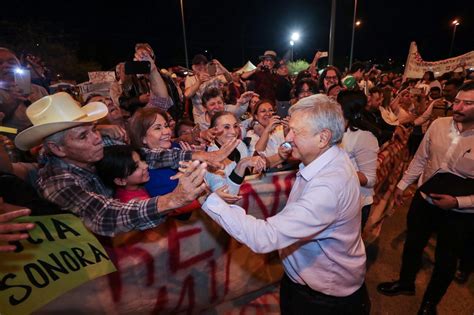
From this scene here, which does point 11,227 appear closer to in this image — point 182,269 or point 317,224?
point 182,269

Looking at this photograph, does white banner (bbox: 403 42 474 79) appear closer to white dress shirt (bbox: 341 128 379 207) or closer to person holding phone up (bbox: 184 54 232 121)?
person holding phone up (bbox: 184 54 232 121)

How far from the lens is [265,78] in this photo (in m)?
6.64

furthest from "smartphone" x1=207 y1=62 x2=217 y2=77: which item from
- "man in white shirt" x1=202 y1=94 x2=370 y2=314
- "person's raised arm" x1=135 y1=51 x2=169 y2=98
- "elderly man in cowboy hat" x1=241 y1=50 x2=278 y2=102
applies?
"man in white shirt" x1=202 y1=94 x2=370 y2=314

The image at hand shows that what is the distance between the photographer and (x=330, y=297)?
2.04m

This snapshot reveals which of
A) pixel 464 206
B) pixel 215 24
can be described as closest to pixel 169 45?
pixel 215 24

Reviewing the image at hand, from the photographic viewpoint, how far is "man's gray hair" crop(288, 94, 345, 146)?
180 cm

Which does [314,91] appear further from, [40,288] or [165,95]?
[40,288]

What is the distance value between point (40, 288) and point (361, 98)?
3.18 m

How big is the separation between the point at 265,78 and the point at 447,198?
14.9 ft

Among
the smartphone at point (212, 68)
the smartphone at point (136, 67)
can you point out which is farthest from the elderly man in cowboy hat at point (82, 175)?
the smartphone at point (212, 68)

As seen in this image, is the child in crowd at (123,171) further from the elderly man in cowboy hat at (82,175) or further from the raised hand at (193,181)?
the raised hand at (193,181)

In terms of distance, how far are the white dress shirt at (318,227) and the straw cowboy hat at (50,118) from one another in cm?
131

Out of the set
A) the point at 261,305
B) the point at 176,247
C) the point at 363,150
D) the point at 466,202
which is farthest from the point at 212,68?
the point at 466,202

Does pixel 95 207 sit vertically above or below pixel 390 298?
above
